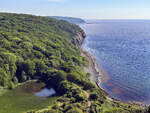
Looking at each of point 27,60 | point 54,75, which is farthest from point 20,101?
point 27,60

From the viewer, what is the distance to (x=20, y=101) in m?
58.4

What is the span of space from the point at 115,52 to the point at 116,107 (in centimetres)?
8378

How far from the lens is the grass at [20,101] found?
53.3 m

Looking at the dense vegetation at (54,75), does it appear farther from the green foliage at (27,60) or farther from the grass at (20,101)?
the grass at (20,101)

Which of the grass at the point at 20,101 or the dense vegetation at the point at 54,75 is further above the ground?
the dense vegetation at the point at 54,75

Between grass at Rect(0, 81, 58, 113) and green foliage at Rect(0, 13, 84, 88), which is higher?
green foliage at Rect(0, 13, 84, 88)

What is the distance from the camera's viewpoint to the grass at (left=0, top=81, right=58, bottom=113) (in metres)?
53.3

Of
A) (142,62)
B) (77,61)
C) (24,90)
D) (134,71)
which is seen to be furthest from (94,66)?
(24,90)

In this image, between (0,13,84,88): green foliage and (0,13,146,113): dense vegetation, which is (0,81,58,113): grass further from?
(0,13,84,88): green foliage

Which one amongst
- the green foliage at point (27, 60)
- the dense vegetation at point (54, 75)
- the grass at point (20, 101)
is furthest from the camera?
the green foliage at point (27, 60)

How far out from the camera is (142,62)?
105250 millimetres

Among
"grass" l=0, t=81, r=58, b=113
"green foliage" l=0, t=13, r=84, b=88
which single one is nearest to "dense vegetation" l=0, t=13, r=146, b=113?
"green foliage" l=0, t=13, r=84, b=88

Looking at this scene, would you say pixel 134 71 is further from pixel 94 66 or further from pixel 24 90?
pixel 24 90


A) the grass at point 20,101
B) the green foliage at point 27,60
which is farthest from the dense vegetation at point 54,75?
the grass at point 20,101
